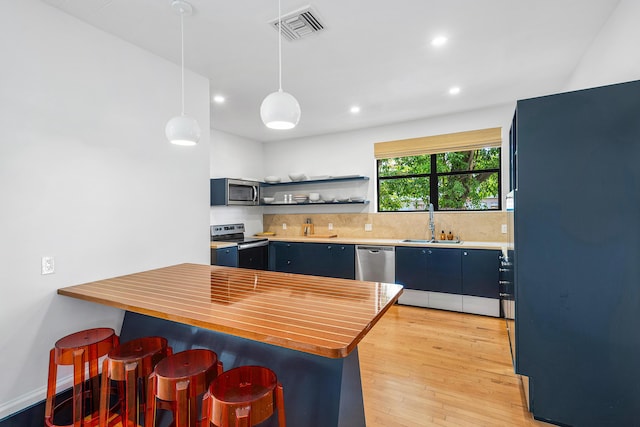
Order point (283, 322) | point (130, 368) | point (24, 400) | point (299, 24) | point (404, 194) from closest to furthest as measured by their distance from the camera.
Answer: point (283, 322), point (130, 368), point (24, 400), point (299, 24), point (404, 194)

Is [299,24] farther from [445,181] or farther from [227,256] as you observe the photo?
[445,181]

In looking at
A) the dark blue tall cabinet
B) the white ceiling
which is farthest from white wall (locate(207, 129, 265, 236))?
the dark blue tall cabinet

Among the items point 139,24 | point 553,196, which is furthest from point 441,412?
point 139,24

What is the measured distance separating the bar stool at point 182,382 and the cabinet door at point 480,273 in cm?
309

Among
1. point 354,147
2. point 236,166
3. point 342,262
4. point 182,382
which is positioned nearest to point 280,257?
point 342,262

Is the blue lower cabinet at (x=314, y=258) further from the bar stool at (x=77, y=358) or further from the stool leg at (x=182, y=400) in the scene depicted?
the stool leg at (x=182, y=400)

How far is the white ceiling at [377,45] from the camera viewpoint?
2.02 metres

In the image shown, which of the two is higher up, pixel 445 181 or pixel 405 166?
pixel 405 166

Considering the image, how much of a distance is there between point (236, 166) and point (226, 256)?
1859 millimetres

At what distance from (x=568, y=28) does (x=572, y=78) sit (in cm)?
94

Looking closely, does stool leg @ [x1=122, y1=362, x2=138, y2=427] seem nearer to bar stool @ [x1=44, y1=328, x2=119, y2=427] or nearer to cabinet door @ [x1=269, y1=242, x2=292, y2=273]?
bar stool @ [x1=44, y1=328, x2=119, y2=427]

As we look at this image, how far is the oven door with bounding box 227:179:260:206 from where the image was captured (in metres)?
4.50

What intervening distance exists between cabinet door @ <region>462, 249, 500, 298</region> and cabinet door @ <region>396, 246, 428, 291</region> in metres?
0.46

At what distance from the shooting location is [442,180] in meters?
4.52
